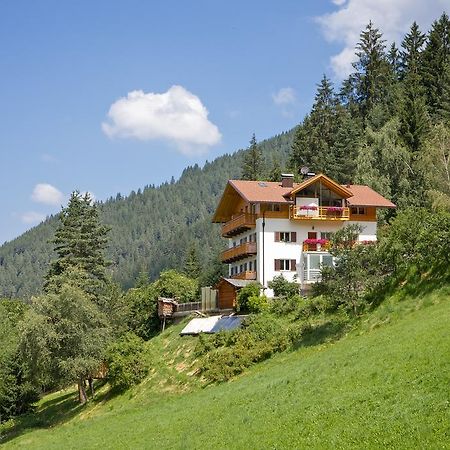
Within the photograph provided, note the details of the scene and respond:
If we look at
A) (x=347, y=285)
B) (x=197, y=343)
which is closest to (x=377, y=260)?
(x=347, y=285)

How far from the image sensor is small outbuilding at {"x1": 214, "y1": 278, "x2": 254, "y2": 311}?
175ft

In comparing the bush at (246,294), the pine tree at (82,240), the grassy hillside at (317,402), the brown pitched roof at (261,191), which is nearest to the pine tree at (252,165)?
the pine tree at (82,240)

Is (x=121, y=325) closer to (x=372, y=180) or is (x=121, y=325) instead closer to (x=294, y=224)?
(x=294, y=224)

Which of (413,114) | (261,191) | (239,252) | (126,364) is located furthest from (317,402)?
(413,114)

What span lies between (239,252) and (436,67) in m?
49.6

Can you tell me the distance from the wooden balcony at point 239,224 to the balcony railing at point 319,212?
3.51m

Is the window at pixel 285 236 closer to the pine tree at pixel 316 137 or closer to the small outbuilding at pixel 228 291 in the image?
the small outbuilding at pixel 228 291

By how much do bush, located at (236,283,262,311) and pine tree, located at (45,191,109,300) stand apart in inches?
835

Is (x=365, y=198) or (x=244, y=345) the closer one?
(x=244, y=345)

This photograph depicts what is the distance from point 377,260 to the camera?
3706 centimetres

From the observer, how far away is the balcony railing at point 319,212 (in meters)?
56.9

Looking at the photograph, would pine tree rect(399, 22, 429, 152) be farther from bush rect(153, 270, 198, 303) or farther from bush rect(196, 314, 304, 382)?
bush rect(196, 314, 304, 382)

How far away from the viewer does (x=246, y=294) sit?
163 feet

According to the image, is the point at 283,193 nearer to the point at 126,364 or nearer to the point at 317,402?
the point at 126,364
